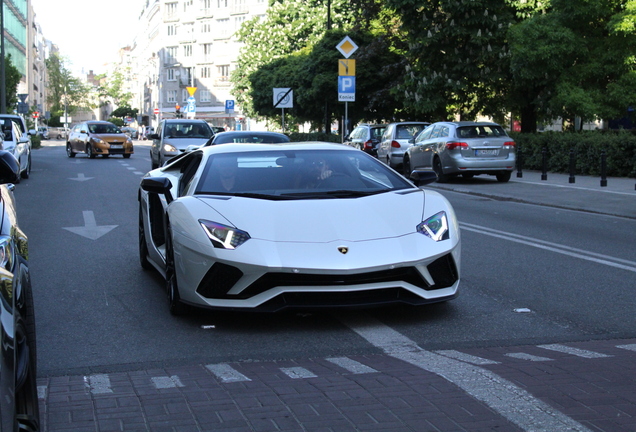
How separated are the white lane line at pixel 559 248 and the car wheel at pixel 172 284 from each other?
465 centimetres

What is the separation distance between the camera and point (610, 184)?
21.1 meters

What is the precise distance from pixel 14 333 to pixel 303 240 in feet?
10.4

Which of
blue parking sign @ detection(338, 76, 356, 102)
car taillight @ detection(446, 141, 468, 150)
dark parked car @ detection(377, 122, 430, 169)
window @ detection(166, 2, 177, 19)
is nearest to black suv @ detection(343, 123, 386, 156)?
blue parking sign @ detection(338, 76, 356, 102)

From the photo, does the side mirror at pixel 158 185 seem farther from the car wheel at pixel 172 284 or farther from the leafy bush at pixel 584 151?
the leafy bush at pixel 584 151

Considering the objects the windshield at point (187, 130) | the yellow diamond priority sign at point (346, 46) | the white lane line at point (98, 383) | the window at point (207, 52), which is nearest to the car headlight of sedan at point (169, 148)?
the windshield at point (187, 130)

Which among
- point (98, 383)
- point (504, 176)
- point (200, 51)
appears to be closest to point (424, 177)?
point (98, 383)

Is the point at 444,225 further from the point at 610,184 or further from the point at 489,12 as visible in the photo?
the point at 489,12

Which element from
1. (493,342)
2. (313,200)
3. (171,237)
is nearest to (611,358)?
(493,342)

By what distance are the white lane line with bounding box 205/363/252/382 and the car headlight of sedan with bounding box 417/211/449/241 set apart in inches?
74.4

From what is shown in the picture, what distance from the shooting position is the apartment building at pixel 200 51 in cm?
10819

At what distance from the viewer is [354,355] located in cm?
529

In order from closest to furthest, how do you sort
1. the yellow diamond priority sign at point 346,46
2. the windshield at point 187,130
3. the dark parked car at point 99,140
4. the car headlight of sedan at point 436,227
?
the car headlight of sedan at point 436,227 < the windshield at point 187,130 < the yellow diamond priority sign at point 346,46 < the dark parked car at point 99,140

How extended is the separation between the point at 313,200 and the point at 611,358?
2402 mm

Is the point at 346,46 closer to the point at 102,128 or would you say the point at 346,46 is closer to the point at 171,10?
the point at 102,128
